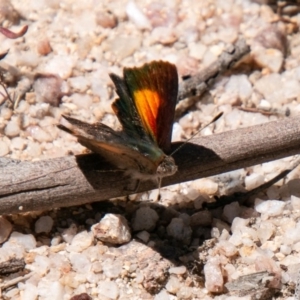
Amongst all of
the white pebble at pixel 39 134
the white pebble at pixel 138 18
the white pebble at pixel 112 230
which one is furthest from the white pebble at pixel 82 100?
the white pebble at pixel 112 230

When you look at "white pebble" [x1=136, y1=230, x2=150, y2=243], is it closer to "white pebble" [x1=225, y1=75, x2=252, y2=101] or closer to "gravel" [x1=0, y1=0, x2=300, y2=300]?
"gravel" [x1=0, y1=0, x2=300, y2=300]

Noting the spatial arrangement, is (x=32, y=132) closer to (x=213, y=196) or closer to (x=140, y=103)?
(x=140, y=103)

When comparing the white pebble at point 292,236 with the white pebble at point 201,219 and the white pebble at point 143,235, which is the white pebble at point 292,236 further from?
the white pebble at point 143,235

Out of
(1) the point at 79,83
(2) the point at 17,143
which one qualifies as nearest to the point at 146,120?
(2) the point at 17,143

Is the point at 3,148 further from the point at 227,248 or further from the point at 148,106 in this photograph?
the point at 227,248

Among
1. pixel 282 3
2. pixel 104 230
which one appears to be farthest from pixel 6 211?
pixel 282 3

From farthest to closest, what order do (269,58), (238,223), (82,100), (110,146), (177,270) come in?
1. (269,58)
2. (82,100)
3. (238,223)
4. (177,270)
5. (110,146)
